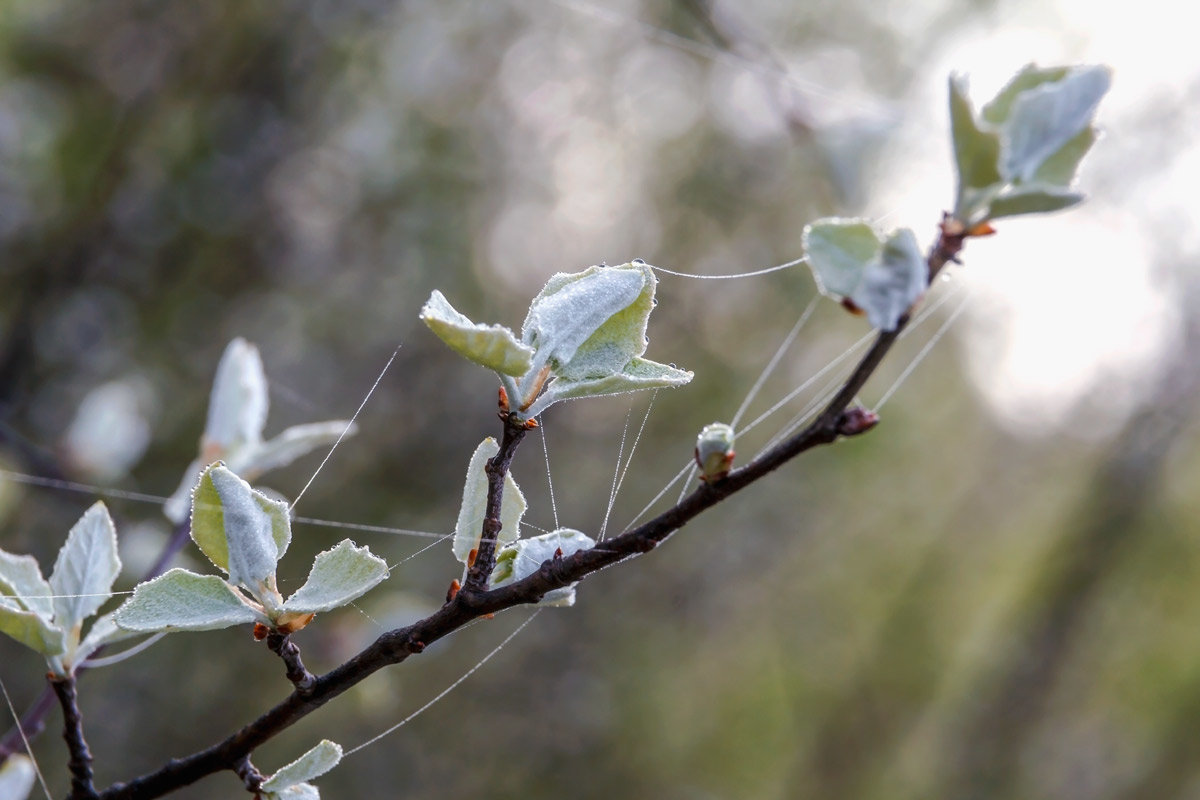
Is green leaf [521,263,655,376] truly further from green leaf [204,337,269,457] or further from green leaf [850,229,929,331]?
→ green leaf [204,337,269,457]

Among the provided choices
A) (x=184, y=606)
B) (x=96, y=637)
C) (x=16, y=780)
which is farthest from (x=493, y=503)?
(x=16, y=780)

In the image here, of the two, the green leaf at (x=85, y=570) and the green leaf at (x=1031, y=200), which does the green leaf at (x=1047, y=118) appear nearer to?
the green leaf at (x=1031, y=200)

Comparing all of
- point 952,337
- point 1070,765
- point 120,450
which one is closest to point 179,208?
point 120,450

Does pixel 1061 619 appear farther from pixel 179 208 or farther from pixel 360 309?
pixel 179 208

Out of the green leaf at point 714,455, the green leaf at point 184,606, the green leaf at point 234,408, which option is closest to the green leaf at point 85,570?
the green leaf at point 184,606

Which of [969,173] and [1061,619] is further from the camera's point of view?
[1061,619]

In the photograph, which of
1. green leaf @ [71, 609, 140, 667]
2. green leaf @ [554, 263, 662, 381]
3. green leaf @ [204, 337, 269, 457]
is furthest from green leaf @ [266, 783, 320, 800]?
green leaf @ [204, 337, 269, 457]

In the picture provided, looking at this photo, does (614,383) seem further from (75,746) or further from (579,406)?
(579,406)
